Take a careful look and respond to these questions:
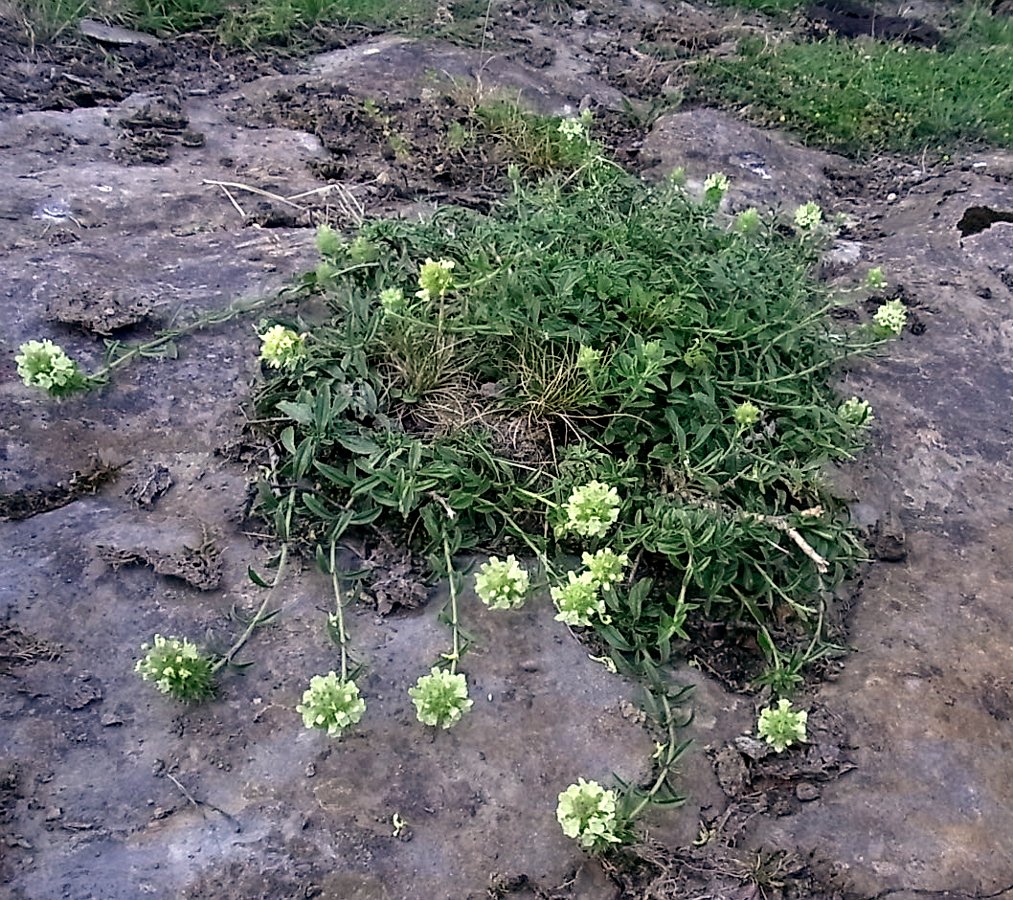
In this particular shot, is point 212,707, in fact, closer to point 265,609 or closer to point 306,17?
point 265,609

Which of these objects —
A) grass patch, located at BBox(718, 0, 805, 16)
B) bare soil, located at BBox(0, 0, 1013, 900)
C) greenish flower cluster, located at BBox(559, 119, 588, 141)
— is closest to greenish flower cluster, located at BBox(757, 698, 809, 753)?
bare soil, located at BBox(0, 0, 1013, 900)

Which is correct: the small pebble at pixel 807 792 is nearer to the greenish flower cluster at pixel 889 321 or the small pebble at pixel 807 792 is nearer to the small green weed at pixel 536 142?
the greenish flower cluster at pixel 889 321

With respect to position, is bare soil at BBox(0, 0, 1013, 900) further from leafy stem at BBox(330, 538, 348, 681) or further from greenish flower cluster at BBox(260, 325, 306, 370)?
greenish flower cluster at BBox(260, 325, 306, 370)

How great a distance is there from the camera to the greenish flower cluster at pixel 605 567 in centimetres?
253

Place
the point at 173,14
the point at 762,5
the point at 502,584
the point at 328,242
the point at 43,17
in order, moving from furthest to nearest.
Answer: the point at 762,5
the point at 173,14
the point at 43,17
the point at 328,242
the point at 502,584

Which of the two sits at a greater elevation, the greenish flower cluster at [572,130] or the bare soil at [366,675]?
the greenish flower cluster at [572,130]

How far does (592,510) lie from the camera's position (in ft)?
8.66

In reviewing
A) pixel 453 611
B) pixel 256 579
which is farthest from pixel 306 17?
pixel 453 611

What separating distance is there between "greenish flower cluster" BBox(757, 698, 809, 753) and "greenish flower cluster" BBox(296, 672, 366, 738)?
3.10 ft

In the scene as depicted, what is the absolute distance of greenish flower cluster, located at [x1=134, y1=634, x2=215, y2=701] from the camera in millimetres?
2316

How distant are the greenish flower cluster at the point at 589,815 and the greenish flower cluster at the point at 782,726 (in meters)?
0.47

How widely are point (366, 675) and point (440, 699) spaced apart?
31cm

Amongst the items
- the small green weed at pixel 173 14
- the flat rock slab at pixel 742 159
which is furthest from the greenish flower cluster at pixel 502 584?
the small green weed at pixel 173 14

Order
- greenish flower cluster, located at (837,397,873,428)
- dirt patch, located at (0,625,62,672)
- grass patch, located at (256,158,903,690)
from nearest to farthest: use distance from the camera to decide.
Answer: dirt patch, located at (0,625,62,672), grass patch, located at (256,158,903,690), greenish flower cluster, located at (837,397,873,428)
